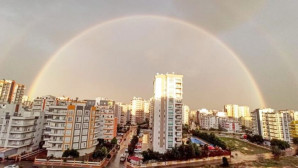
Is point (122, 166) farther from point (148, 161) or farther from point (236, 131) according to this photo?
point (236, 131)

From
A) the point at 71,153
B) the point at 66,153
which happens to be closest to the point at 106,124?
the point at 71,153

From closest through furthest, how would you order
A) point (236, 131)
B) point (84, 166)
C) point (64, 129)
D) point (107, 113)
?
point (84, 166)
point (64, 129)
point (107, 113)
point (236, 131)

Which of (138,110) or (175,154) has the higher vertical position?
(138,110)

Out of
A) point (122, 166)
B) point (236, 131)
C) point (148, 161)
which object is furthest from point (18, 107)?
point (236, 131)

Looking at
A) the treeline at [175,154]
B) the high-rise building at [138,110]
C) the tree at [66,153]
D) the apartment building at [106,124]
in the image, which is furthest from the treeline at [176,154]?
the high-rise building at [138,110]

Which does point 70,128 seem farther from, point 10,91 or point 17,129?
point 10,91

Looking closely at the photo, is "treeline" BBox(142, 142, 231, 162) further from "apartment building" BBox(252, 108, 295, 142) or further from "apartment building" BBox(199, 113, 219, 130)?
"apartment building" BBox(199, 113, 219, 130)
